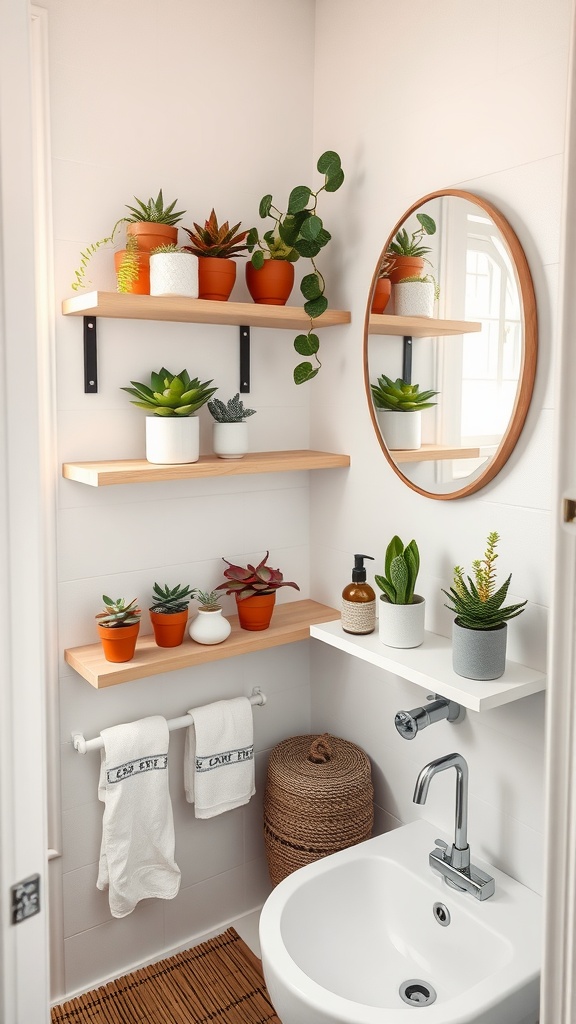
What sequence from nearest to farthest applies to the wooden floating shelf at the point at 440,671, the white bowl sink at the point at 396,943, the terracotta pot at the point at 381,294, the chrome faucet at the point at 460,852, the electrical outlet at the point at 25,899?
the electrical outlet at the point at 25,899 → the white bowl sink at the point at 396,943 → the wooden floating shelf at the point at 440,671 → the chrome faucet at the point at 460,852 → the terracotta pot at the point at 381,294

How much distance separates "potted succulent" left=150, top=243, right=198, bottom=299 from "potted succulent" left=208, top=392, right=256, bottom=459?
273 millimetres

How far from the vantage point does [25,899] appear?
798 mm

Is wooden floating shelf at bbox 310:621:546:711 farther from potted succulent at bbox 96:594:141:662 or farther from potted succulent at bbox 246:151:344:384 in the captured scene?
potted succulent at bbox 246:151:344:384

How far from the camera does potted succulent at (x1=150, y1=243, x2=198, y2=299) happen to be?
1.49 m

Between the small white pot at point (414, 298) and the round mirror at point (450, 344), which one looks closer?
the round mirror at point (450, 344)

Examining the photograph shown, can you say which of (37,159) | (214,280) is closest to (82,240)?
(37,159)

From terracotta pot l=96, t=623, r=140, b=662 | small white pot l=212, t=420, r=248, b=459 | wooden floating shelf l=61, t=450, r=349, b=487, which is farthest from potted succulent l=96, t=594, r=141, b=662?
small white pot l=212, t=420, r=248, b=459

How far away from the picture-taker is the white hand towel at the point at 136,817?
162 cm

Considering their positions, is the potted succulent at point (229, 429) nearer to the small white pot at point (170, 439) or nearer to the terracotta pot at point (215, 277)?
the small white pot at point (170, 439)

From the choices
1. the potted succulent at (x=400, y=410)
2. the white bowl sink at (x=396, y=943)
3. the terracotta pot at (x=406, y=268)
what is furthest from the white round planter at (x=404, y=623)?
the terracotta pot at (x=406, y=268)

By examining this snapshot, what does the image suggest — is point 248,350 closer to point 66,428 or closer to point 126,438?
point 126,438

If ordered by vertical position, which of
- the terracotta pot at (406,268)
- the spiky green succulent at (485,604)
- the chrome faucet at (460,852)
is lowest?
the chrome faucet at (460,852)

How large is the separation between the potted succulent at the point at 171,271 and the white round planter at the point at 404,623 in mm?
755

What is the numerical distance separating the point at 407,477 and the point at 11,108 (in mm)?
1078
